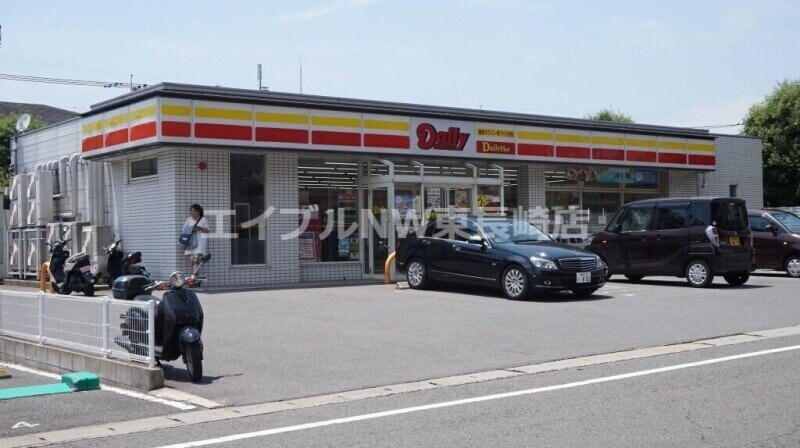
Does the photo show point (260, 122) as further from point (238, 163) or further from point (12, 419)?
point (12, 419)

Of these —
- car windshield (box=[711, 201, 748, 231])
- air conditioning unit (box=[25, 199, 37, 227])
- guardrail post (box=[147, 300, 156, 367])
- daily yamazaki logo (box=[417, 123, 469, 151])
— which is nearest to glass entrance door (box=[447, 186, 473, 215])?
daily yamazaki logo (box=[417, 123, 469, 151])

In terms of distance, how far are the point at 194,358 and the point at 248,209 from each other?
1131 cm

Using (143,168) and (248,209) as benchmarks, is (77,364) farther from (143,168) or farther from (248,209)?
(143,168)

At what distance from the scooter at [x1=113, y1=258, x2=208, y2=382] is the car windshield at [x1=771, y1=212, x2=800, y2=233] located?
57.0 feet

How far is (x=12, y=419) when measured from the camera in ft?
25.0

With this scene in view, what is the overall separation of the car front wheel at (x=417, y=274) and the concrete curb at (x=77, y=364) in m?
8.75

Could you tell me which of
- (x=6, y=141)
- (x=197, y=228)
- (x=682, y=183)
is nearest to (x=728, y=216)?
(x=682, y=183)

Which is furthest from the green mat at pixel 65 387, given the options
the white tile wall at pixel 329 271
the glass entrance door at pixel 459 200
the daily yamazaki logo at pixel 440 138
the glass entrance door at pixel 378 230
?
the glass entrance door at pixel 459 200

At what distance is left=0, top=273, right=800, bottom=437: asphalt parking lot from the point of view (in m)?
8.66

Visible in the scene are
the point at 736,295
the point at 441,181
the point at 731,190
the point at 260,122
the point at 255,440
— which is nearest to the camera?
the point at 255,440

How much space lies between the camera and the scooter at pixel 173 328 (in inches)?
355

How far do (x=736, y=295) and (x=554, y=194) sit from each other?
9.49 m

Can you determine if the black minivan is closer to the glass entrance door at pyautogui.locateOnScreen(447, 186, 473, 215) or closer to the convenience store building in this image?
the glass entrance door at pyautogui.locateOnScreen(447, 186, 473, 215)

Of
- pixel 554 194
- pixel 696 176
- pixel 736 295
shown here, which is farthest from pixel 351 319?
pixel 696 176
